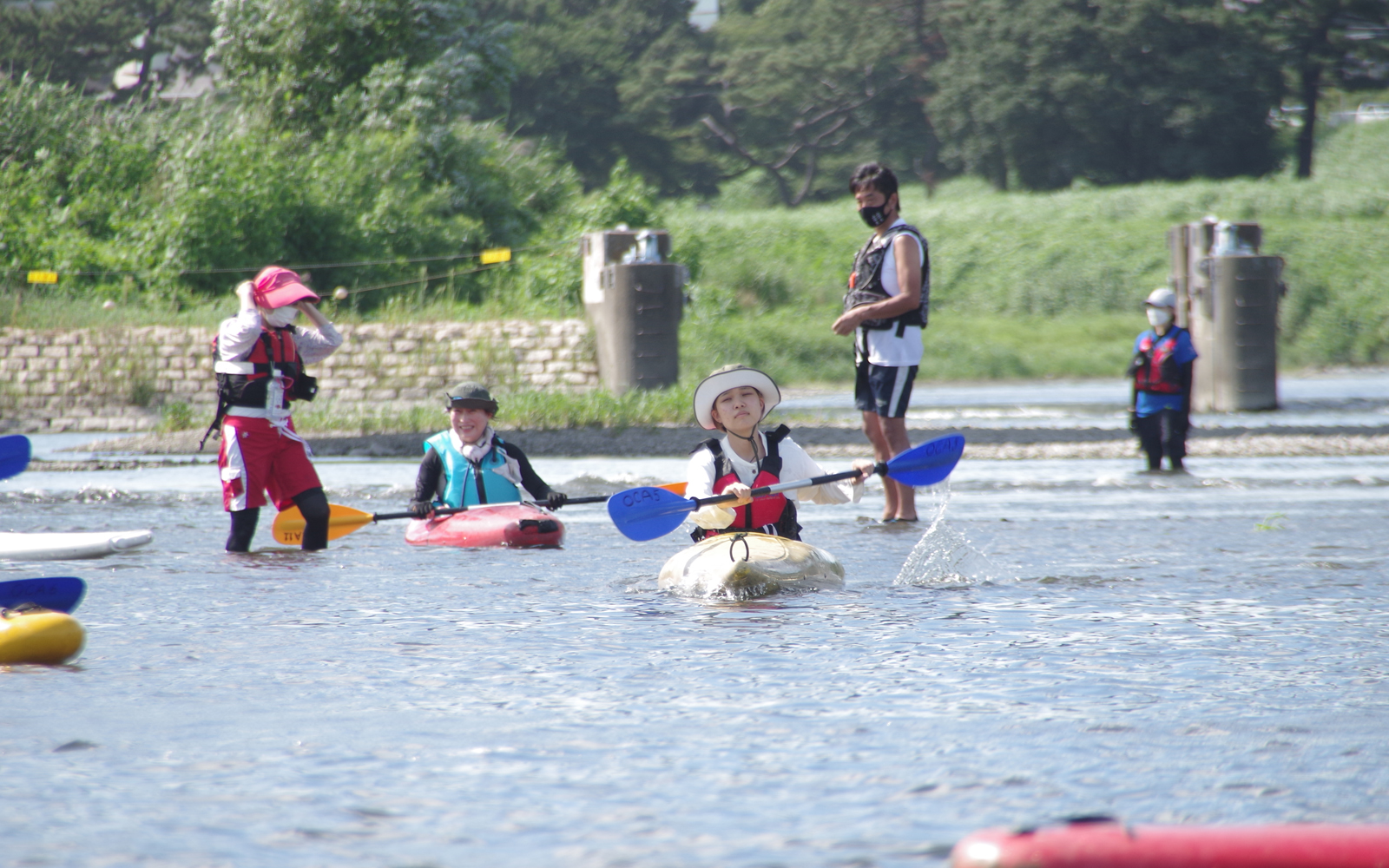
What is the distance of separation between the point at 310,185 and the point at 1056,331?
18587 mm

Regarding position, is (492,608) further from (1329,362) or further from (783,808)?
(1329,362)

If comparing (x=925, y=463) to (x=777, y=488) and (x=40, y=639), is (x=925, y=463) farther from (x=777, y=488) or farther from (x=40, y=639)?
(x=40, y=639)

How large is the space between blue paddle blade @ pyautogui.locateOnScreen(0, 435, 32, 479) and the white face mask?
202cm

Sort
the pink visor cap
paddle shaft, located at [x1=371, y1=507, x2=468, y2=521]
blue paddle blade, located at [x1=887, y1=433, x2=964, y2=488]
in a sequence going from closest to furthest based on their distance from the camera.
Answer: blue paddle blade, located at [x1=887, y1=433, x2=964, y2=488]
the pink visor cap
paddle shaft, located at [x1=371, y1=507, x2=468, y2=521]

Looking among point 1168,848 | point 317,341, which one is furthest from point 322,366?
point 1168,848

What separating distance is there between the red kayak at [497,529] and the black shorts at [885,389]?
1946mm

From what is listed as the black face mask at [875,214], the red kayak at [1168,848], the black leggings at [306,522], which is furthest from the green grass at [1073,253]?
the red kayak at [1168,848]

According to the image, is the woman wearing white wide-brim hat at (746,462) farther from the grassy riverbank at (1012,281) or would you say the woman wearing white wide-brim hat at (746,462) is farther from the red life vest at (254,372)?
the grassy riverbank at (1012,281)

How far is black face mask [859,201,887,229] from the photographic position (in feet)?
30.0

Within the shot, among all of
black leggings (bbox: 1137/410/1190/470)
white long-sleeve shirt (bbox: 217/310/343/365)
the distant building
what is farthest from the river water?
the distant building

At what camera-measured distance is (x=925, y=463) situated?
7.71 metres

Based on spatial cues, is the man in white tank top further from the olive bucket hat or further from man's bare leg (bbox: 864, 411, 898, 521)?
the olive bucket hat

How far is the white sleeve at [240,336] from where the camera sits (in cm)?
807

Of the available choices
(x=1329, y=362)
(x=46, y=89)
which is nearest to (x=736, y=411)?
(x=46, y=89)
